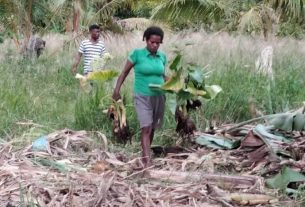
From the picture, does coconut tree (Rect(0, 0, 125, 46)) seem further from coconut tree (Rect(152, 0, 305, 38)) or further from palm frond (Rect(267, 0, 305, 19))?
palm frond (Rect(267, 0, 305, 19))

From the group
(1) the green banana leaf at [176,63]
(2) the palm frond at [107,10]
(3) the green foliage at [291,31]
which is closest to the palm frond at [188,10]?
(2) the palm frond at [107,10]

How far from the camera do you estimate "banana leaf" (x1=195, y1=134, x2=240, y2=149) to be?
6562 mm

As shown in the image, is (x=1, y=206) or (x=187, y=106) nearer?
(x=1, y=206)

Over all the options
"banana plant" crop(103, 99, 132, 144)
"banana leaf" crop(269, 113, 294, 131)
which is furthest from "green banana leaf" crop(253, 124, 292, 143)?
"banana plant" crop(103, 99, 132, 144)

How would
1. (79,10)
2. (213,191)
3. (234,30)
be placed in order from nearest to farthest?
(213,191) < (79,10) < (234,30)

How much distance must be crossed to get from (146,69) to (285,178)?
5.58 feet

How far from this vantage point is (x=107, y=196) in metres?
4.82

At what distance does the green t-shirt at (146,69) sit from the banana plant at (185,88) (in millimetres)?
76

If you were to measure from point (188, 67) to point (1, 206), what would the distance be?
2.44 m

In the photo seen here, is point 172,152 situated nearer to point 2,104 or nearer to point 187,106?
point 187,106

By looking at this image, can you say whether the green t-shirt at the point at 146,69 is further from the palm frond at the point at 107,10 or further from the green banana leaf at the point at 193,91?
the palm frond at the point at 107,10

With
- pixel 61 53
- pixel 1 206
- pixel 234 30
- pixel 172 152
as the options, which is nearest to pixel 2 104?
pixel 172 152

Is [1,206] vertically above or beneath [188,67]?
beneath

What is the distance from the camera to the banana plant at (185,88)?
6216 millimetres
